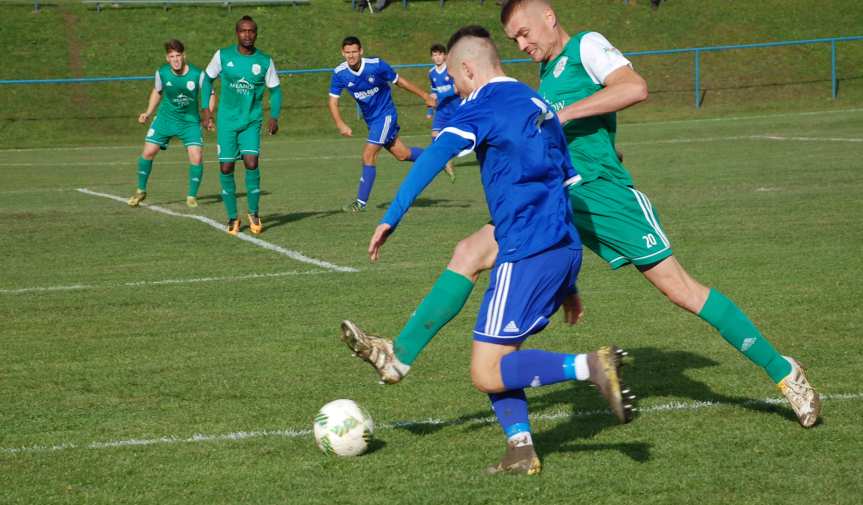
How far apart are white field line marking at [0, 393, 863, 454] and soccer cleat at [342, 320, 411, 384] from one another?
48cm

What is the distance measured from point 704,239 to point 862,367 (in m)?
5.25

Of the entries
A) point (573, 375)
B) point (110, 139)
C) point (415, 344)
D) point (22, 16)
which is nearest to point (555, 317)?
point (415, 344)

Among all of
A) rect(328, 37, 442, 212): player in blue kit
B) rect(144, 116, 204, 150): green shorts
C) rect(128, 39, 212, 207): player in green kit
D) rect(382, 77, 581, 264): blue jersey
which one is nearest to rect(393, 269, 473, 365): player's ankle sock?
rect(382, 77, 581, 264): blue jersey

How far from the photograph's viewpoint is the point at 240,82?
552 inches

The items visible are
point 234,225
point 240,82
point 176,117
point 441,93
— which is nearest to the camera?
point 234,225

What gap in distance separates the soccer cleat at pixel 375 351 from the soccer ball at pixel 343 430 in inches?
8.3

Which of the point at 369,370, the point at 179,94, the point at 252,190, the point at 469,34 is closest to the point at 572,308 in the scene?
the point at 469,34

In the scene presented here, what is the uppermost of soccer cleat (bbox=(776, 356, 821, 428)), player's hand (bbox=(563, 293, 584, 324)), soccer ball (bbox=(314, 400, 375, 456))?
player's hand (bbox=(563, 293, 584, 324))

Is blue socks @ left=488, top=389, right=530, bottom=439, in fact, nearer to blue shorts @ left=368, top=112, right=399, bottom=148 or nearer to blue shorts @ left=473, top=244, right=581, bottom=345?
blue shorts @ left=473, top=244, right=581, bottom=345

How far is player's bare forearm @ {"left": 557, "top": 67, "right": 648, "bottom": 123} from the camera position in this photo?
5492 millimetres

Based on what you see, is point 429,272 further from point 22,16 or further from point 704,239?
point 22,16

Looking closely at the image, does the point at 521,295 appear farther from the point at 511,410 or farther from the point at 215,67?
the point at 215,67

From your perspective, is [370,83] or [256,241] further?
[370,83]

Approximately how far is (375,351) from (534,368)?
2.59 feet
